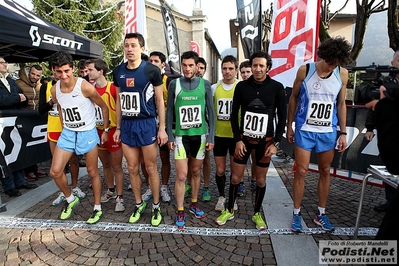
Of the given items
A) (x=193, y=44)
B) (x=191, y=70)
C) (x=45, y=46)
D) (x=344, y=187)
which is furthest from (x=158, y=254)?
(x=193, y=44)

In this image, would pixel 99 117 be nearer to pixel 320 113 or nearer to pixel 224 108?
pixel 224 108

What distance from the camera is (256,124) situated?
3.05m

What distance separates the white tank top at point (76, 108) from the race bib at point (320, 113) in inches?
115

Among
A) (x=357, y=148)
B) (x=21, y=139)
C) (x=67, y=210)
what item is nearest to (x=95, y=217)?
(x=67, y=210)

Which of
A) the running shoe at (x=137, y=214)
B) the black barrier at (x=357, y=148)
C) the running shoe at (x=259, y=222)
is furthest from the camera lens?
the black barrier at (x=357, y=148)

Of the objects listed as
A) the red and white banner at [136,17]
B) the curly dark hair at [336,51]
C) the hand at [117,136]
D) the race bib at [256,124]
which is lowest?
the hand at [117,136]

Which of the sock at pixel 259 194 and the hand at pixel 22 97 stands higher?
the hand at pixel 22 97

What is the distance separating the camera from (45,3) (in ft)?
47.2

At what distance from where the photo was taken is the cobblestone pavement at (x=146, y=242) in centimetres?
268

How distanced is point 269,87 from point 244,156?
92 centimetres

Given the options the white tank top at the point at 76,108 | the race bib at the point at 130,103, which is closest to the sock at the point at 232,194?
the race bib at the point at 130,103

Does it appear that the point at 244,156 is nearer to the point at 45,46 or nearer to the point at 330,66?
the point at 330,66

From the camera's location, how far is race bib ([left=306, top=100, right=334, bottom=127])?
9.76 ft

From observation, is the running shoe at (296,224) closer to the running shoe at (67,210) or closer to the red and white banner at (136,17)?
the running shoe at (67,210)
